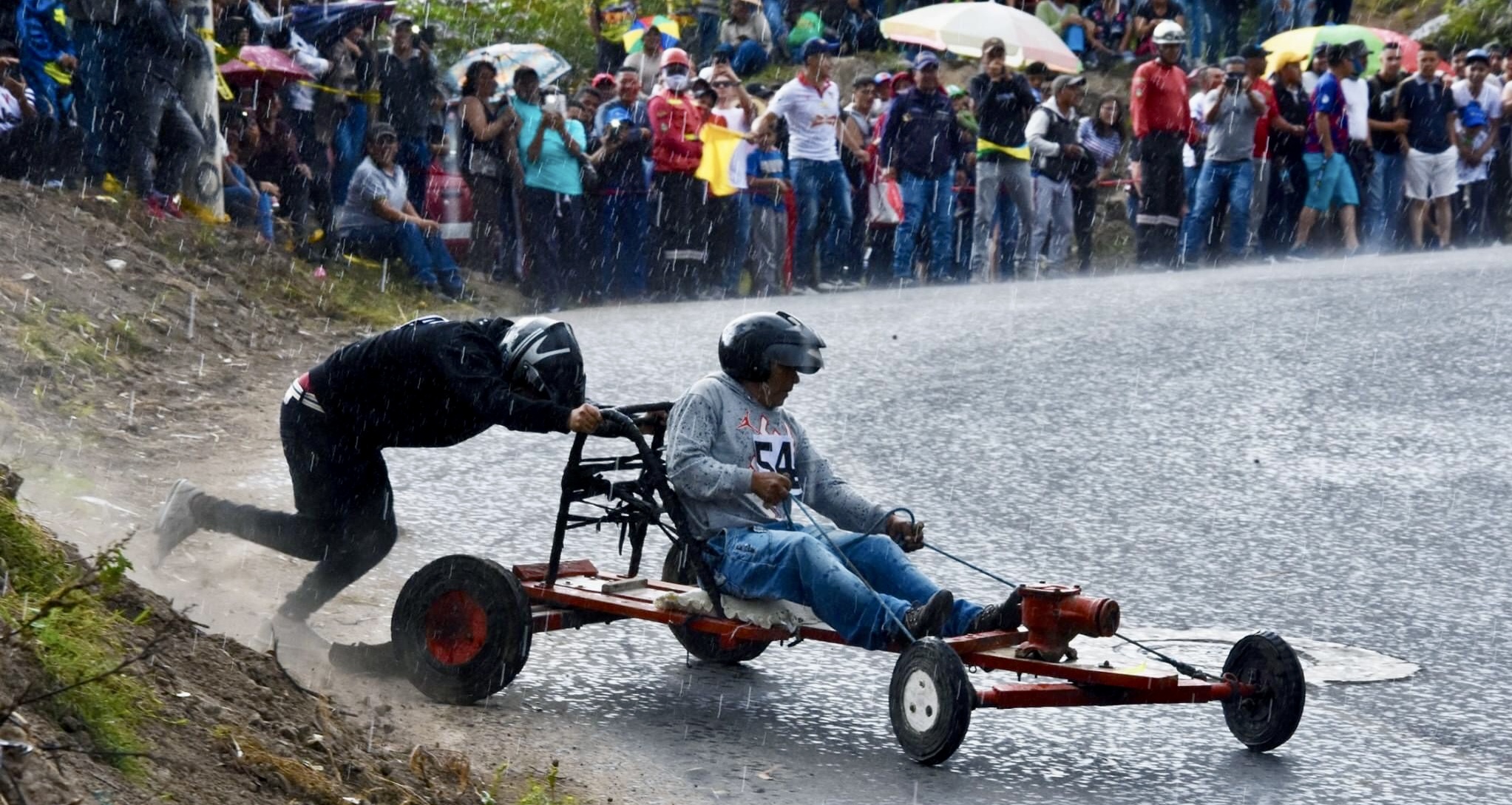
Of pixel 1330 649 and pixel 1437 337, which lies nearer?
pixel 1330 649

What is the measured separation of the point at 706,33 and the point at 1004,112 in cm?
725

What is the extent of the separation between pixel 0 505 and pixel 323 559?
1.83m

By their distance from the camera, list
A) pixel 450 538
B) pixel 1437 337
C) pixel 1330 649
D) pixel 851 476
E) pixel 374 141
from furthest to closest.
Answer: pixel 374 141 → pixel 1437 337 → pixel 851 476 → pixel 450 538 → pixel 1330 649

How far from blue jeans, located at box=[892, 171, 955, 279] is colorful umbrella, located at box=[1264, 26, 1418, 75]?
15.0ft

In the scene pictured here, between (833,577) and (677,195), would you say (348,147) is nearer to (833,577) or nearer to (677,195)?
(677,195)

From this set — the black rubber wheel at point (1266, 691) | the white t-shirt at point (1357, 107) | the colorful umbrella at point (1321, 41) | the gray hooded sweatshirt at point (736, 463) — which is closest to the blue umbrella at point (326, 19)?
the colorful umbrella at point (1321, 41)

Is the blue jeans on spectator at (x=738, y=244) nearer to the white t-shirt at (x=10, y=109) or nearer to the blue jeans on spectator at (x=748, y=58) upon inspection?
the blue jeans on spectator at (x=748, y=58)

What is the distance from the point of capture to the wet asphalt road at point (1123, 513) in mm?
6500

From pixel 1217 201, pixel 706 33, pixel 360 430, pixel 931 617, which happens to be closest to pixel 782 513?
pixel 931 617

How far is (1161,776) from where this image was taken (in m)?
6.39

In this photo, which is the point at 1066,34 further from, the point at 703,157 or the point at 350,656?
the point at 350,656

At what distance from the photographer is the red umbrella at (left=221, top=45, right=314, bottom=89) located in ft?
54.1

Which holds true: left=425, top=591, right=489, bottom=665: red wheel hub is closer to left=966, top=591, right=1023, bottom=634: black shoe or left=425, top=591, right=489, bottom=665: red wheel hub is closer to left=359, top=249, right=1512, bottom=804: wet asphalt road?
left=359, top=249, right=1512, bottom=804: wet asphalt road

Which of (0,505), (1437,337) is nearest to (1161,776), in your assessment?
(0,505)
